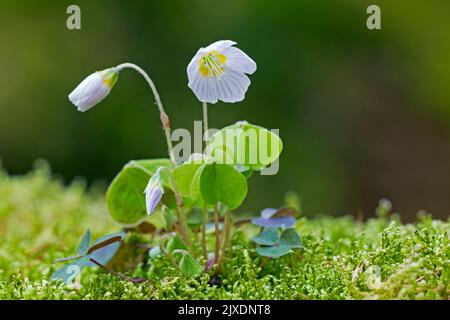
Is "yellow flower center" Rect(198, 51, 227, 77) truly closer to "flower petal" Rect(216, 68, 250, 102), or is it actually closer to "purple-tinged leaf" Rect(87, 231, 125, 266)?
"flower petal" Rect(216, 68, 250, 102)

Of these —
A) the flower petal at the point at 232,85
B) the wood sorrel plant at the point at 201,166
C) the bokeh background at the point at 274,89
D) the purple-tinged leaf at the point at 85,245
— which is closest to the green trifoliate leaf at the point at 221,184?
the wood sorrel plant at the point at 201,166

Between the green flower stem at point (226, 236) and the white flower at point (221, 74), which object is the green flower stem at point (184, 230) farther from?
the white flower at point (221, 74)

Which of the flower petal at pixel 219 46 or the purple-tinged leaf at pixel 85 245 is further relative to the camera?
the purple-tinged leaf at pixel 85 245

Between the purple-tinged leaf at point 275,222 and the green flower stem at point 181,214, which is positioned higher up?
the green flower stem at point 181,214

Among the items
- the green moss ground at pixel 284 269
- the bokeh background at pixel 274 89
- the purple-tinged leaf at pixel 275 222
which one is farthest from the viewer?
the bokeh background at pixel 274 89

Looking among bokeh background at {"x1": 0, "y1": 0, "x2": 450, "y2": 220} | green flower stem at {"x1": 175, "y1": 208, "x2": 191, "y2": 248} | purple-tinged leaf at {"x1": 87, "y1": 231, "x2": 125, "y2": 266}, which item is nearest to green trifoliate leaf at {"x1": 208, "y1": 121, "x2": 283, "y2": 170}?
green flower stem at {"x1": 175, "y1": 208, "x2": 191, "y2": 248}

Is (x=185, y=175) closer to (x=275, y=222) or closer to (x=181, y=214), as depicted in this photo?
(x=181, y=214)

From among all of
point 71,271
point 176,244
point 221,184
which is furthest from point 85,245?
point 221,184
